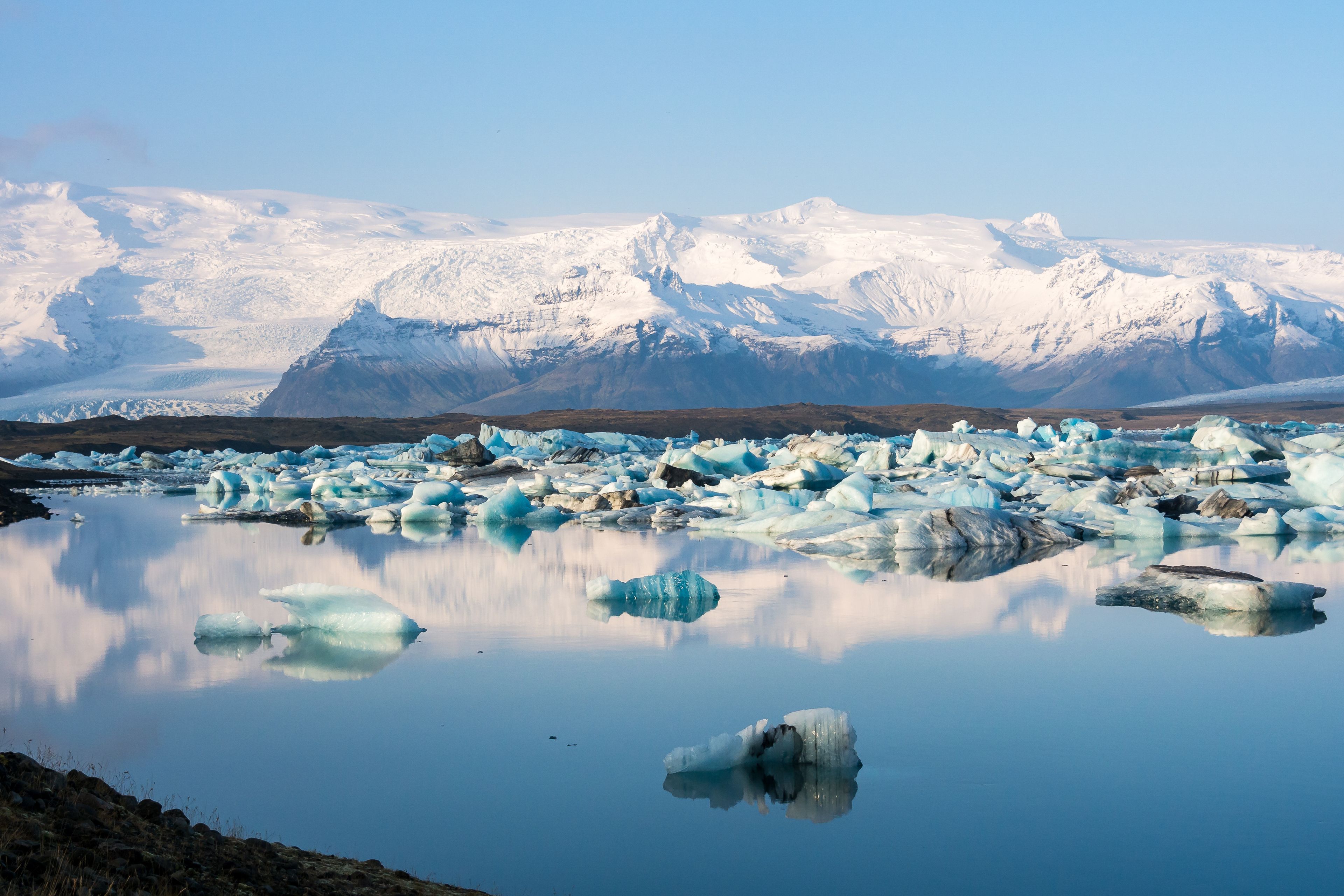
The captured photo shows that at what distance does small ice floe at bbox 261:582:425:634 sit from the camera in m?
11.4

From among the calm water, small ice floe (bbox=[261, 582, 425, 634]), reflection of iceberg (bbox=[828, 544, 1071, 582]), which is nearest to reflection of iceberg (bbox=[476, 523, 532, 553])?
the calm water

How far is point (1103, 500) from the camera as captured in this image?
22.8m

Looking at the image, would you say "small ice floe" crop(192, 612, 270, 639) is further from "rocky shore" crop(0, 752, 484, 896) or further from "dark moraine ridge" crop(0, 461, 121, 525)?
"dark moraine ridge" crop(0, 461, 121, 525)

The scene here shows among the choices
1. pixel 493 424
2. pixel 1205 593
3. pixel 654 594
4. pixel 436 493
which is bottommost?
pixel 654 594

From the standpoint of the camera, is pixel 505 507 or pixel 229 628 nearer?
pixel 229 628

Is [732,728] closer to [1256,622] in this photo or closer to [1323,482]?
[1256,622]

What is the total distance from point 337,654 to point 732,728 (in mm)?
4279

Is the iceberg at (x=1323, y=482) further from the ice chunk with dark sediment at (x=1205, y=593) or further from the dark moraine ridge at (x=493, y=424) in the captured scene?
the dark moraine ridge at (x=493, y=424)

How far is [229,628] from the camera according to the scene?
37.1 ft

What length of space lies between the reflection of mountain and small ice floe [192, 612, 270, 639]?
19.4 ft

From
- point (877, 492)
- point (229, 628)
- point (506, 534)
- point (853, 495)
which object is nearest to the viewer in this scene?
point (229, 628)

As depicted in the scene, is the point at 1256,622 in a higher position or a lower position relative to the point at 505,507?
lower

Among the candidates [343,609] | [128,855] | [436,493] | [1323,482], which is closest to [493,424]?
[436,493]

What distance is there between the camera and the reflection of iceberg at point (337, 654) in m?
9.88
